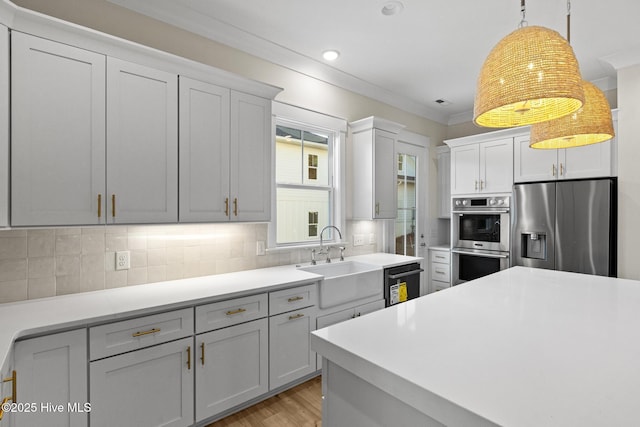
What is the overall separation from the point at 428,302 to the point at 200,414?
1520 mm

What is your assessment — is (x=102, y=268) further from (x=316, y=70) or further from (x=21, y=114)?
(x=316, y=70)

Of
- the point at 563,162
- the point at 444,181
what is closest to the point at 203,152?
the point at 563,162

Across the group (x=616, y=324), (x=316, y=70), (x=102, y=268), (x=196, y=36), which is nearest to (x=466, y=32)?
(x=316, y=70)

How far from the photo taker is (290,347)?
2.38 meters

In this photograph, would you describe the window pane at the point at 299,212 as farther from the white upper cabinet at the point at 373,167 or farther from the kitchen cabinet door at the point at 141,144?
the kitchen cabinet door at the point at 141,144

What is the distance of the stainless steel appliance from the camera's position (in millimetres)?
3797

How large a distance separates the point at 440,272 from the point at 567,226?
5.59 feet

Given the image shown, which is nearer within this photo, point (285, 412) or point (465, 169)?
point (285, 412)

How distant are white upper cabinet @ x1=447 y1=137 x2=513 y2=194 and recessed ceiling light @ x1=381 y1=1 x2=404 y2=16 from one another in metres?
2.32

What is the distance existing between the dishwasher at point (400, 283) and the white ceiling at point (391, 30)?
2048 mm

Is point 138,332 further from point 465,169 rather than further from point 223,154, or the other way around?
point 465,169

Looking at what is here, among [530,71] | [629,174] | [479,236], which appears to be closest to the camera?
[530,71]

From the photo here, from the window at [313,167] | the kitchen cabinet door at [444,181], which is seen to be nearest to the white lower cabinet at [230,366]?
the window at [313,167]

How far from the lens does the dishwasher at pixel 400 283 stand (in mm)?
3113
